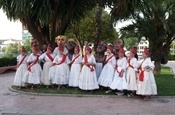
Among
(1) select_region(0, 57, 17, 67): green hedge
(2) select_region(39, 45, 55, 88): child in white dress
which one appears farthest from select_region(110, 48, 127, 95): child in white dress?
(1) select_region(0, 57, 17, 67): green hedge

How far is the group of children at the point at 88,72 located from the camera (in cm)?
987

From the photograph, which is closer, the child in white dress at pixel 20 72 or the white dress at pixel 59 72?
the white dress at pixel 59 72

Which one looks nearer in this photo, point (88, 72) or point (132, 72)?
point (132, 72)

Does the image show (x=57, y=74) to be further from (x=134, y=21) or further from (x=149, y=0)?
(x=134, y=21)

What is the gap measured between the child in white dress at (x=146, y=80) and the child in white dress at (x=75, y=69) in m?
2.41

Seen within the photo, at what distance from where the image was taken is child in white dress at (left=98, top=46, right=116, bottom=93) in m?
10.8

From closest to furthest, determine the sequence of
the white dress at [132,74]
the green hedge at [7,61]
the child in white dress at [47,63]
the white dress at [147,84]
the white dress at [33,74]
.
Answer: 1. the white dress at [147,84]
2. the white dress at [132,74]
3. the white dress at [33,74]
4. the child in white dress at [47,63]
5. the green hedge at [7,61]

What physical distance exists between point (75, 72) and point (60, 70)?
1.92 feet

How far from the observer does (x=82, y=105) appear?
898 centimetres

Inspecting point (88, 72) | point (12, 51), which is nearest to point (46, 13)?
point (88, 72)

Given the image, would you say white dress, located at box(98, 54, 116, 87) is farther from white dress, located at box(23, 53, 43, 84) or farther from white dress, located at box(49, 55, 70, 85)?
white dress, located at box(23, 53, 43, 84)

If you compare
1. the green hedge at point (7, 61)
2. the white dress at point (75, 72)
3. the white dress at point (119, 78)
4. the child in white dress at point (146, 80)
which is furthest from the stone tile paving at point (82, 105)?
the green hedge at point (7, 61)

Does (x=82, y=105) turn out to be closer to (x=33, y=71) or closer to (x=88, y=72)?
(x=88, y=72)

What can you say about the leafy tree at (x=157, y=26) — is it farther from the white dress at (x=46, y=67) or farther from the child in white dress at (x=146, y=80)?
the child in white dress at (x=146, y=80)
